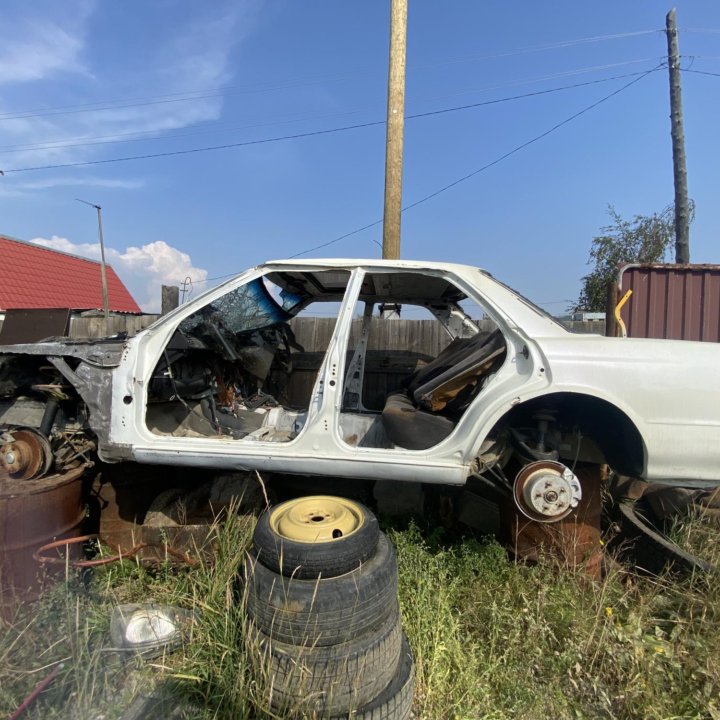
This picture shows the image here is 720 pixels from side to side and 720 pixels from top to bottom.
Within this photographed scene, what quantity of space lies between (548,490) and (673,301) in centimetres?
503

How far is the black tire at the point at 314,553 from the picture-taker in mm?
1951

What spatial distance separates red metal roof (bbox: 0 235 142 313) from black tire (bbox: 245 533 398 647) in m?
16.9

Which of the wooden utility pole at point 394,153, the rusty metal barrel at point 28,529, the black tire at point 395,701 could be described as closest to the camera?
the black tire at point 395,701

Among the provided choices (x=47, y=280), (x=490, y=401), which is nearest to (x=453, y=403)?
(x=490, y=401)

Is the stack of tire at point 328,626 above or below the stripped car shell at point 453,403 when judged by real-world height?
below

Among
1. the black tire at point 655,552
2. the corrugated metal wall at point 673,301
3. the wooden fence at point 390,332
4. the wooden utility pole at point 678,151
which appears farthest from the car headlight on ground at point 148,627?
the wooden utility pole at point 678,151

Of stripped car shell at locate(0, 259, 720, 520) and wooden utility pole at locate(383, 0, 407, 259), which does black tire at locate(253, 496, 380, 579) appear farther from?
wooden utility pole at locate(383, 0, 407, 259)

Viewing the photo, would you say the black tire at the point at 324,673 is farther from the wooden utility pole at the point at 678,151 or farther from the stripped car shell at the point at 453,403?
the wooden utility pole at the point at 678,151

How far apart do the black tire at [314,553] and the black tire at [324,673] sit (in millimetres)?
265

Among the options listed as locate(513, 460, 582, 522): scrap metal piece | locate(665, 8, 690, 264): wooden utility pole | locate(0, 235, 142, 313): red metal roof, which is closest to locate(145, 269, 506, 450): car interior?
locate(513, 460, 582, 522): scrap metal piece

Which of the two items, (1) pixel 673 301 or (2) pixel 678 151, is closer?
(1) pixel 673 301

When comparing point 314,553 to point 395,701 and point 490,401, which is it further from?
point 490,401

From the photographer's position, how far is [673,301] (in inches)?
239

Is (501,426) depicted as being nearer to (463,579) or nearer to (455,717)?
(463,579)
